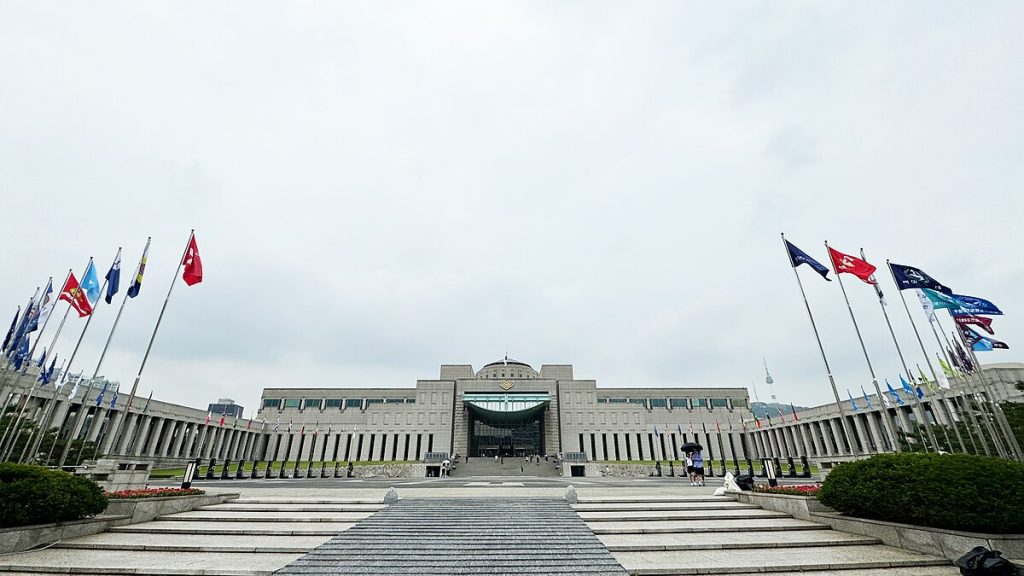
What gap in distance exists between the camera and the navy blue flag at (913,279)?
58.6ft

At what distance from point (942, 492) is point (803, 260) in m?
12.1

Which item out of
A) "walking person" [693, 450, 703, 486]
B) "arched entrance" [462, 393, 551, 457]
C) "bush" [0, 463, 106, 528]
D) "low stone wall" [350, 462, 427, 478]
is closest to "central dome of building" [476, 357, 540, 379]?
"arched entrance" [462, 393, 551, 457]

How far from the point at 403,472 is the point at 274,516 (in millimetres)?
39429

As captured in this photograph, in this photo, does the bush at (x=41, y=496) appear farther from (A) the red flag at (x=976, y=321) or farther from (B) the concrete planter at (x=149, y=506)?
(A) the red flag at (x=976, y=321)

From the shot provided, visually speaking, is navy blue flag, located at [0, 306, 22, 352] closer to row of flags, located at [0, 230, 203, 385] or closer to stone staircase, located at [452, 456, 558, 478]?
row of flags, located at [0, 230, 203, 385]

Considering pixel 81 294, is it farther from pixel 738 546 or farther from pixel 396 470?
pixel 396 470

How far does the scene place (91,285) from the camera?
66.5ft

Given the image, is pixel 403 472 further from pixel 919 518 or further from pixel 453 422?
pixel 919 518

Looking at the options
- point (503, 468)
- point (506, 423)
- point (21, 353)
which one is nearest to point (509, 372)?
point (506, 423)

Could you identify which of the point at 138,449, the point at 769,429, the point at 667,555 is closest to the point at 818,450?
the point at 769,429

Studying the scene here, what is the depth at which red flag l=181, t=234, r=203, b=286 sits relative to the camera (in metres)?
18.5

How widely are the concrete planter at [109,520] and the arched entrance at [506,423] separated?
5654cm

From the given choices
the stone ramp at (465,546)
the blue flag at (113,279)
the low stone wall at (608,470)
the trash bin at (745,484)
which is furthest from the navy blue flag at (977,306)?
the blue flag at (113,279)

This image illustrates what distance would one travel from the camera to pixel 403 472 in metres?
49.5
